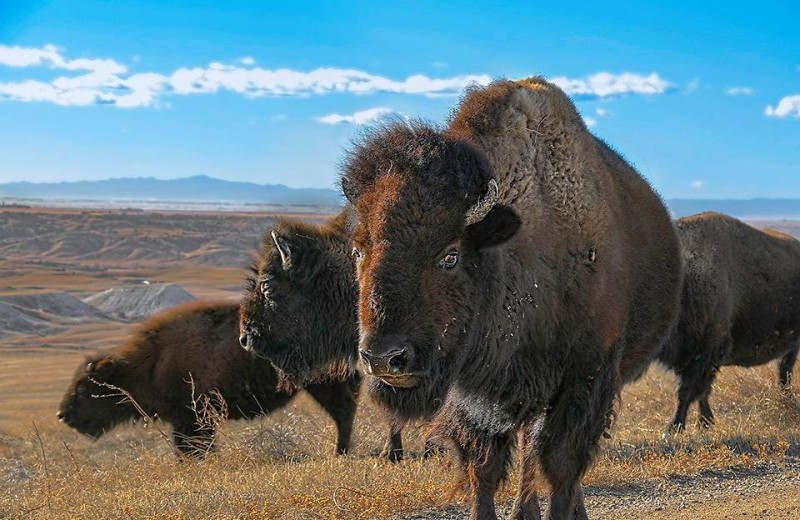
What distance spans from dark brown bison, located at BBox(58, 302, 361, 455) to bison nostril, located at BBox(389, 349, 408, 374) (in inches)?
255

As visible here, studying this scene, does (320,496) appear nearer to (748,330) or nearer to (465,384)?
(465,384)

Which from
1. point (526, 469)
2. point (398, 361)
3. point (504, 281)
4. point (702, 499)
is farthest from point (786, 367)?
point (398, 361)

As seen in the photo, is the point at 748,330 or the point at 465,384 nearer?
the point at 465,384

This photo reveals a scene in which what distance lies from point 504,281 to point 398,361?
0.93 m

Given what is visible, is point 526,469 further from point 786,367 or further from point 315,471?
point 786,367

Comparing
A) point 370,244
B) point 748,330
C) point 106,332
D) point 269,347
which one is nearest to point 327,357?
point 269,347

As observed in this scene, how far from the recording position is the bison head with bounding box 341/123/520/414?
13.2ft

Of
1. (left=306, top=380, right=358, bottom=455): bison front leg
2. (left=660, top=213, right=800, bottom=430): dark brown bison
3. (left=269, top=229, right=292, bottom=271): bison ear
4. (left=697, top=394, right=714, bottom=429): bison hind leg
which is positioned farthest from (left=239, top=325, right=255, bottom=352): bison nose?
(left=697, top=394, right=714, bottom=429): bison hind leg

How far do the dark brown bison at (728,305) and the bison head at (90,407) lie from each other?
283 inches

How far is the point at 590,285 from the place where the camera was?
4.96 m

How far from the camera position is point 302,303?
882cm

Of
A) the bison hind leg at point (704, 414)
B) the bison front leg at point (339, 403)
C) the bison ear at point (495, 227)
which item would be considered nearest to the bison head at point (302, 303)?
the bison front leg at point (339, 403)

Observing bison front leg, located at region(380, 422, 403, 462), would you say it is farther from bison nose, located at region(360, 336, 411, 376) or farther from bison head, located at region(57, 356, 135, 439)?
bison nose, located at region(360, 336, 411, 376)

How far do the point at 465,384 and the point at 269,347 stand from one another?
446 cm
